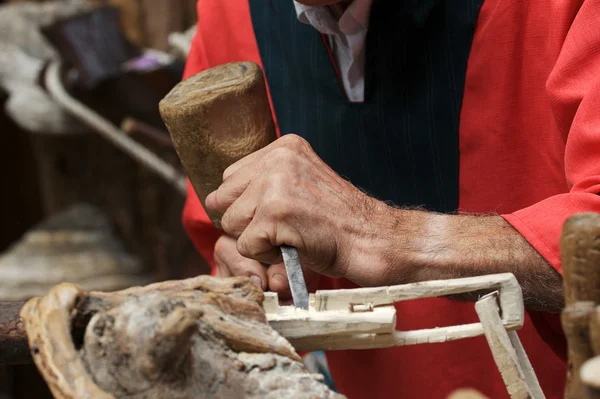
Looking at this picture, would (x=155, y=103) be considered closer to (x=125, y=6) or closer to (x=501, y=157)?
(x=125, y=6)

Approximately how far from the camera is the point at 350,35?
4.72 ft

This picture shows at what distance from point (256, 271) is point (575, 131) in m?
0.51

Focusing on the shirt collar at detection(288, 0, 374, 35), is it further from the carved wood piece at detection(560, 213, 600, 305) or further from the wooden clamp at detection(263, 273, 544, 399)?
the carved wood piece at detection(560, 213, 600, 305)

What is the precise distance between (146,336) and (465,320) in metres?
0.87

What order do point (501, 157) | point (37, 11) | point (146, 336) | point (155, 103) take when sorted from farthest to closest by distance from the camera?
point (37, 11)
point (155, 103)
point (501, 157)
point (146, 336)

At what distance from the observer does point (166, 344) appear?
2.59ft

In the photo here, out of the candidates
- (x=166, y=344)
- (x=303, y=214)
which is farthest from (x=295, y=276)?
(x=166, y=344)

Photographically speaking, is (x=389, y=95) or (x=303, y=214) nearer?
(x=303, y=214)

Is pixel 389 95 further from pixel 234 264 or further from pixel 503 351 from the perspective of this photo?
pixel 503 351

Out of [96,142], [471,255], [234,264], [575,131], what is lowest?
[96,142]

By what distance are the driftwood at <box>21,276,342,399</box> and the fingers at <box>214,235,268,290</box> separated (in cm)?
41

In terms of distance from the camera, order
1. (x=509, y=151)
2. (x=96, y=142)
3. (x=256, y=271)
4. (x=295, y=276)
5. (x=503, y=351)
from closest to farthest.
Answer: (x=503, y=351) → (x=295, y=276) → (x=256, y=271) → (x=509, y=151) → (x=96, y=142)

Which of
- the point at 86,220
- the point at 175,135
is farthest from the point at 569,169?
the point at 86,220

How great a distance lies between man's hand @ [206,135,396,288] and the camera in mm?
1096
